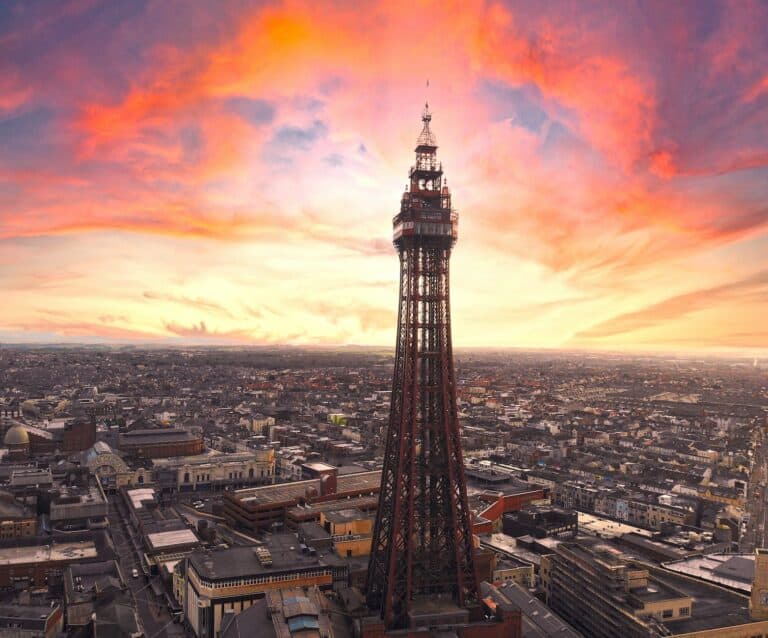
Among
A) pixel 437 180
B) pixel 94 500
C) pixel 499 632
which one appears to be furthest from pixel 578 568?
pixel 94 500

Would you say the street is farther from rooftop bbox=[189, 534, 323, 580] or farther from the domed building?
Result: the domed building

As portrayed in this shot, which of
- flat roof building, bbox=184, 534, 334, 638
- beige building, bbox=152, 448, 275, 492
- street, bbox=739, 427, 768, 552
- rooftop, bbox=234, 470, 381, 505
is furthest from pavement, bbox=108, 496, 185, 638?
street, bbox=739, 427, 768, 552

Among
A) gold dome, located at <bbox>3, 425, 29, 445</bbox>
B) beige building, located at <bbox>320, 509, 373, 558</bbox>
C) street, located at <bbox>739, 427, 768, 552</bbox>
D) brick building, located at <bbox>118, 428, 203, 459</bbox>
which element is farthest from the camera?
brick building, located at <bbox>118, 428, 203, 459</bbox>

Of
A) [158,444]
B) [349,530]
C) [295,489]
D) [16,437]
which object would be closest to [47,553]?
[349,530]

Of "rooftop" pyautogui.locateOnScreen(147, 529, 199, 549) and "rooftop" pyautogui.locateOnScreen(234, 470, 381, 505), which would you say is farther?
"rooftop" pyautogui.locateOnScreen(234, 470, 381, 505)

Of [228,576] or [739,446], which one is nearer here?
[228,576]

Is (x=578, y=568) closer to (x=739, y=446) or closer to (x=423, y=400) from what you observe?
(x=423, y=400)

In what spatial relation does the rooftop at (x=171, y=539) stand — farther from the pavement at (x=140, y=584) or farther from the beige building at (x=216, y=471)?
the beige building at (x=216, y=471)
